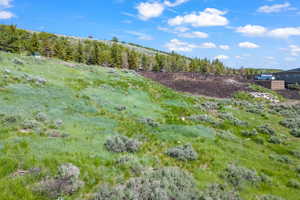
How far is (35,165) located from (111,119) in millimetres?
5235

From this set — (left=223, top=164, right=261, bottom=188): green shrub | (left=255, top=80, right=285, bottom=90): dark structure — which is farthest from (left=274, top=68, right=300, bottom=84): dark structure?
(left=223, top=164, right=261, bottom=188): green shrub

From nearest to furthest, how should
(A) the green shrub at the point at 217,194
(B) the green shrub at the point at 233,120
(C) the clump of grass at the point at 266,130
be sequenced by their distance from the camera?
(A) the green shrub at the point at 217,194
(C) the clump of grass at the point at 266,130
(B) the green shrub at the point at 233,120

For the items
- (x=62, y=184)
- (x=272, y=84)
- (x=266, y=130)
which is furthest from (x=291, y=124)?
(x=272, y=84)

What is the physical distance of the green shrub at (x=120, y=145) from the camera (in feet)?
21.4

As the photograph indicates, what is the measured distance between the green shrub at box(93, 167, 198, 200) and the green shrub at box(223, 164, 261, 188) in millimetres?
1407

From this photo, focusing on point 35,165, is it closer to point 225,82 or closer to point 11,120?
point 11,120

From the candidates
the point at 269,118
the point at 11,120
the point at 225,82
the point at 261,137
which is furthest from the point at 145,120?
the point at 225,82

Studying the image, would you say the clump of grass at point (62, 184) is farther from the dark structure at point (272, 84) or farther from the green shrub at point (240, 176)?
the dark structure at point (272, 84)

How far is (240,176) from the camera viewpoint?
19.1ft

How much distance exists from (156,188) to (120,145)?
2578mm

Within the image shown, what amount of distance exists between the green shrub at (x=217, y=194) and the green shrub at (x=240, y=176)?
0.65m

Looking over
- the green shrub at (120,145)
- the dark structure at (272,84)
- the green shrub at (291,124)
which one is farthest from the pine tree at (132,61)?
the green shrub at (120,145)

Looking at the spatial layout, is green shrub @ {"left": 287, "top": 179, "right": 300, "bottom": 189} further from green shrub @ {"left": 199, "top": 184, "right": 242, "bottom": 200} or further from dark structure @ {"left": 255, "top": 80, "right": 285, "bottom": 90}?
dark structure @ {"left": 255, "top": 80, "right": 285, "bottom": 90}

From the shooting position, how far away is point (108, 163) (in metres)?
5.57
